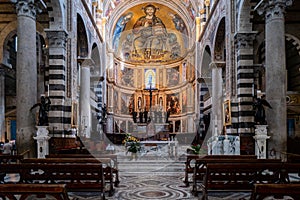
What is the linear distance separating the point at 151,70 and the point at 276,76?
92.4 feet

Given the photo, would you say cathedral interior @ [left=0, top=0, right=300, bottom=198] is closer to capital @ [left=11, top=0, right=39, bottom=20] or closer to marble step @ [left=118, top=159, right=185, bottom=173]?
capital @ [left=11, top=0, right=39, bottom=20]

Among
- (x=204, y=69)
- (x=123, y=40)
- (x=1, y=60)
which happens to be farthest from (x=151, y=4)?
(x=1, y=60)

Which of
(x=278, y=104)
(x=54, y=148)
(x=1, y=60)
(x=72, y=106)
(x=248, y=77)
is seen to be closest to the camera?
(x=278, y=104)

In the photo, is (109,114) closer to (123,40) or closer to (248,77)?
(123,40)

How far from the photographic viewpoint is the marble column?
38.0 ft

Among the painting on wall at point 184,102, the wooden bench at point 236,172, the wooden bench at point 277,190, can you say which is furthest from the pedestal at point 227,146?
the painting on wall at point 184,102

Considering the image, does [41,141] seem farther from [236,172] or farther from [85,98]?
[85,98]

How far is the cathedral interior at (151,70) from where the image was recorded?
11.8m

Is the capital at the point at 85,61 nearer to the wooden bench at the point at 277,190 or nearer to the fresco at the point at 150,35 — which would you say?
the fresco at the point at 150,35

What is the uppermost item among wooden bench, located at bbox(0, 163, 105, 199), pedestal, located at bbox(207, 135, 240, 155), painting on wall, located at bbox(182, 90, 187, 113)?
painting on wall, located at bbox(182, 90, 187, 113)

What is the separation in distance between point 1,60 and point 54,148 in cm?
820

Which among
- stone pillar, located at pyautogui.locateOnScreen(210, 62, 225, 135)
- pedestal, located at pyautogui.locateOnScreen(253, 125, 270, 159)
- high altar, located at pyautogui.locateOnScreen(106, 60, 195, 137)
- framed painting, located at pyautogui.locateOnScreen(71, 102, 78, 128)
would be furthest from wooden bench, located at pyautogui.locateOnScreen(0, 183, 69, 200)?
high altar, located at pyautogui.locateOnScreen(106, 60, 195, 137)

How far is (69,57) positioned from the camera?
16500 millimetres

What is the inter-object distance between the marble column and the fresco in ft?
76.5
